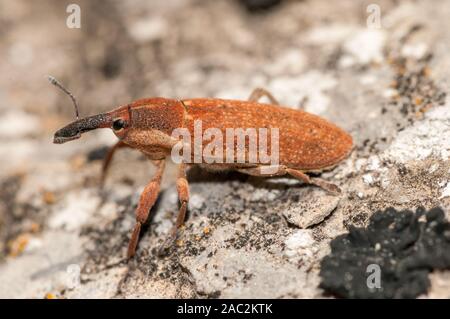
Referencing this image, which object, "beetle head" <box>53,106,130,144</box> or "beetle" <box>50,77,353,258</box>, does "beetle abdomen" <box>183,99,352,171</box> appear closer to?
"beetle" <box>50,77,353,258</box>

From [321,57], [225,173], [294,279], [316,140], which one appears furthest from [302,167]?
[321,57]

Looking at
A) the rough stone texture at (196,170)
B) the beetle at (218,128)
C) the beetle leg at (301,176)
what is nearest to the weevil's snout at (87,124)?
the beetle at (218,128)

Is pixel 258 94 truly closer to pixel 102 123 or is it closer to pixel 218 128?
pixel 218 128

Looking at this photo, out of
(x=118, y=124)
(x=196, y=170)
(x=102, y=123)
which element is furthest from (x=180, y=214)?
(x=102, y=123)

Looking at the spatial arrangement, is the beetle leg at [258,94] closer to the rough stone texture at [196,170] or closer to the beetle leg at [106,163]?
the rough stone texture at [196,170]

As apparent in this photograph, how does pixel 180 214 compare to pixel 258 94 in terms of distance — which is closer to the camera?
pixel 180 214

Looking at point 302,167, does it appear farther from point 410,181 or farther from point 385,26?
point 385,26

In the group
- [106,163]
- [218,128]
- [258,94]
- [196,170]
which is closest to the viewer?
[218,128]
